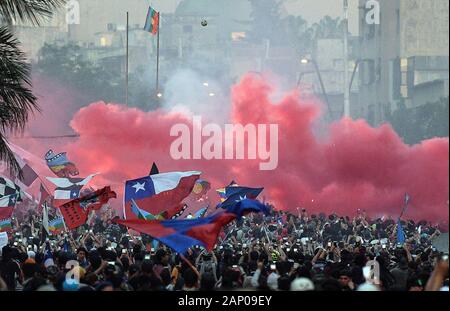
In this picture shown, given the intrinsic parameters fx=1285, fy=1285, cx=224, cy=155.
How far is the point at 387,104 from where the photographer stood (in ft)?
189

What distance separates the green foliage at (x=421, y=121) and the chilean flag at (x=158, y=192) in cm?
2949

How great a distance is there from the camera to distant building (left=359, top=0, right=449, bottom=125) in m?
55.3

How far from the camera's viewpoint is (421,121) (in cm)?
5400

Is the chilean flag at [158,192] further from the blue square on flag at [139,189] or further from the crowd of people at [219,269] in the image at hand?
the crowd of people at [219,269]

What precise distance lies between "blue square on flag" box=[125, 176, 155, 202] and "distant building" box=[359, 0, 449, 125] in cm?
3372

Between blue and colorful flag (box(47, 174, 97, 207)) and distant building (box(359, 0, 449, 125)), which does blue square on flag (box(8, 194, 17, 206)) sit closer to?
blue and colorful flag (box(47, 174, 97, 207))

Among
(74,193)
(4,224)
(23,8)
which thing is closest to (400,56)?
(74,193)

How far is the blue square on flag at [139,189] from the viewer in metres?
22.0

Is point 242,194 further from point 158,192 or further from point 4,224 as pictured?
point 4,224

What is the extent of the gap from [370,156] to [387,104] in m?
14.0

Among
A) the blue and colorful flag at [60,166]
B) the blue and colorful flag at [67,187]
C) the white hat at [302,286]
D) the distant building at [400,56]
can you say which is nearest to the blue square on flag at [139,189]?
the blue and colorful flag at [67,187]

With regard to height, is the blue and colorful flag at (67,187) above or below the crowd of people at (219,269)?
below

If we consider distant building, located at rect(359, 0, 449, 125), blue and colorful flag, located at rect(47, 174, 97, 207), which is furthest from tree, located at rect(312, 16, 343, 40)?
blue and colorful flag, located at rect(47, 174, 97, 207)
